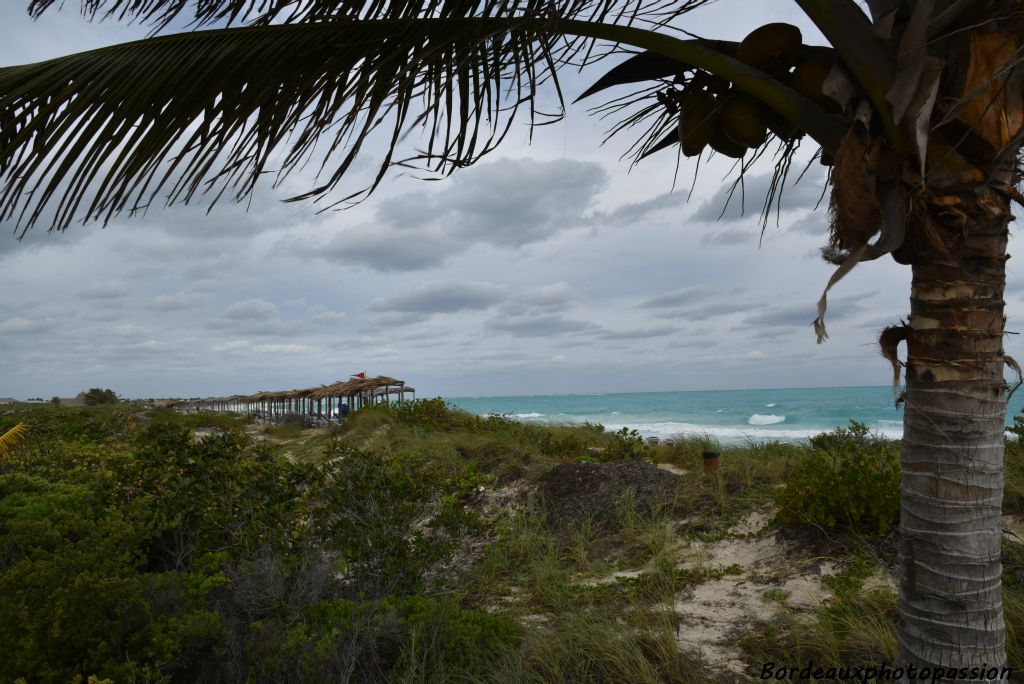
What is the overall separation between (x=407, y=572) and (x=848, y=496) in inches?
138

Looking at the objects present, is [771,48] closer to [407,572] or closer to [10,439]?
[407,572]

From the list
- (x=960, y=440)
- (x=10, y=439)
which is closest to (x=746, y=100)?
(x=960, y=440)

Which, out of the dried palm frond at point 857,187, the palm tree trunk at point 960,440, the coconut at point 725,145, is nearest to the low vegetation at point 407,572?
the palm tree trunk at point 960,440

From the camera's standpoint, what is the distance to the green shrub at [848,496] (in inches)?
203

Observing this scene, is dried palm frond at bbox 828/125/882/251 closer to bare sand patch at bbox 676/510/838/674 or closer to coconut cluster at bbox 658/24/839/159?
coconut cluster at bbox 658/24/839/159

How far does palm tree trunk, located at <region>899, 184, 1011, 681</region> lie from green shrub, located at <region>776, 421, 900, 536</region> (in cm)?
314

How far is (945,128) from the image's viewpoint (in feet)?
6.94

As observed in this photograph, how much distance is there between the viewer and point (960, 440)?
2152mm

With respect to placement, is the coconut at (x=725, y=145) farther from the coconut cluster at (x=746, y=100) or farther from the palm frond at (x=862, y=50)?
the palm frond at (x=862, y=50)

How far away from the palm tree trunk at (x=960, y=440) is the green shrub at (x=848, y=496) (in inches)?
124

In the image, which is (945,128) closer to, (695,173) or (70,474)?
(695,173)

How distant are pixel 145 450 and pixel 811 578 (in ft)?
16.7

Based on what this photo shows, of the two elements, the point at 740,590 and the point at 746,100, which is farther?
the point at 740,590

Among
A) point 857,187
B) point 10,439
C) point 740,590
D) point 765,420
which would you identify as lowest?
point 765,420
